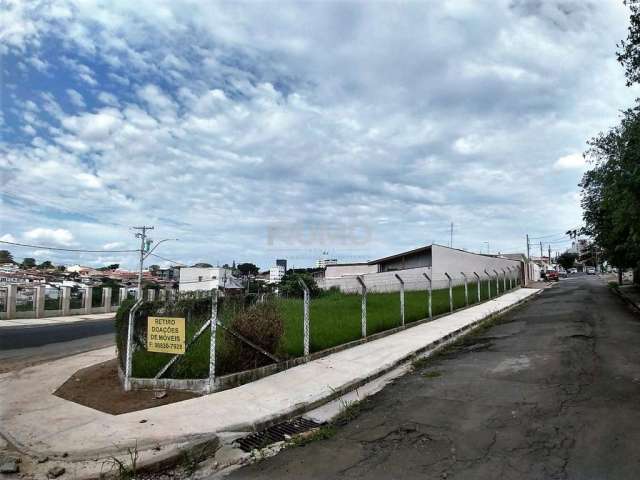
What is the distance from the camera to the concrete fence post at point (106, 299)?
35656mm

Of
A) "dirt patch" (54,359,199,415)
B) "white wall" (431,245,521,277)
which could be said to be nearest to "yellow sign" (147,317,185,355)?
"dirt patch" (54,359,199,415)

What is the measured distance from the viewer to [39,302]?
94.0 feet

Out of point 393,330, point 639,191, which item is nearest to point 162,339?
point 393,330

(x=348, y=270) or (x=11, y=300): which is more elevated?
(x=348, y=270)

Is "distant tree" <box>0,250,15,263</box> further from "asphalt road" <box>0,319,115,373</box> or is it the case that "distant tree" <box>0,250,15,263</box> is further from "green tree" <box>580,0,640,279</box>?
"green tree" <box>580,0,640,279</box>

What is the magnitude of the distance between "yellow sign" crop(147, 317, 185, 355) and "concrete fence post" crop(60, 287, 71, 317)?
27164mm

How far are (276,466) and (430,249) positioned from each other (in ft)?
120

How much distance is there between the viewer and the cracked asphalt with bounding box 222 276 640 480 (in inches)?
174

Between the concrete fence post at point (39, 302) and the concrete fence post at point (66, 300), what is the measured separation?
2.06 metres

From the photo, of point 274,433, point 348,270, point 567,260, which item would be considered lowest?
point 274,433

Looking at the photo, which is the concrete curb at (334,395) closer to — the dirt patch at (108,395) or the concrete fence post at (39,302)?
the dirt patch at (108,395)

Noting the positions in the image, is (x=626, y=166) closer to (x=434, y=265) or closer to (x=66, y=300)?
(x=434, y=265)

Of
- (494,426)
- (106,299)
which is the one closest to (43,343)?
(494,426)

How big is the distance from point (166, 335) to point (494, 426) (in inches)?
201
